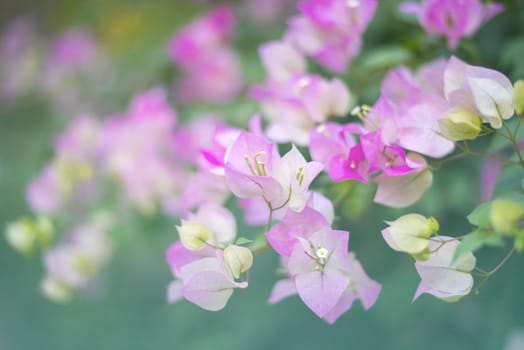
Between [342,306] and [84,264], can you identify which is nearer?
[342,306]

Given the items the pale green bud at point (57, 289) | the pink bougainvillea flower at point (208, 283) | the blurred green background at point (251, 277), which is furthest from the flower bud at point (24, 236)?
the pink bougainvillea flower at point (208, 283)

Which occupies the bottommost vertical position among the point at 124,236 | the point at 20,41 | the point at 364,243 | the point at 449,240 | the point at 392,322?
the point at 392,322

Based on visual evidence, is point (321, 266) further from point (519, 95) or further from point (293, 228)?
point (519, 95)

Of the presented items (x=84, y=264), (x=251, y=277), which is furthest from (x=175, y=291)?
(x=251, y=277)

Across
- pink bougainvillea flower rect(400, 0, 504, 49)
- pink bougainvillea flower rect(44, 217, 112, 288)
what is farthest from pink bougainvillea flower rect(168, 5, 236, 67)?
pink bougainvillea flower rect(400, 0, 504, 49)

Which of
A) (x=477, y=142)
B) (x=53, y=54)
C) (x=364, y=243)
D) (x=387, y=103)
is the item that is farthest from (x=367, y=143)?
(x=53, y=54)

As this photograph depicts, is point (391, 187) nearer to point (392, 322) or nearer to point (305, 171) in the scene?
point (305, 171)

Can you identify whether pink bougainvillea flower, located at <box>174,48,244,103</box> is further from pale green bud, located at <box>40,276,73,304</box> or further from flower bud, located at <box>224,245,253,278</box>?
flower bud, located at <box>224,245,253,278</box>
